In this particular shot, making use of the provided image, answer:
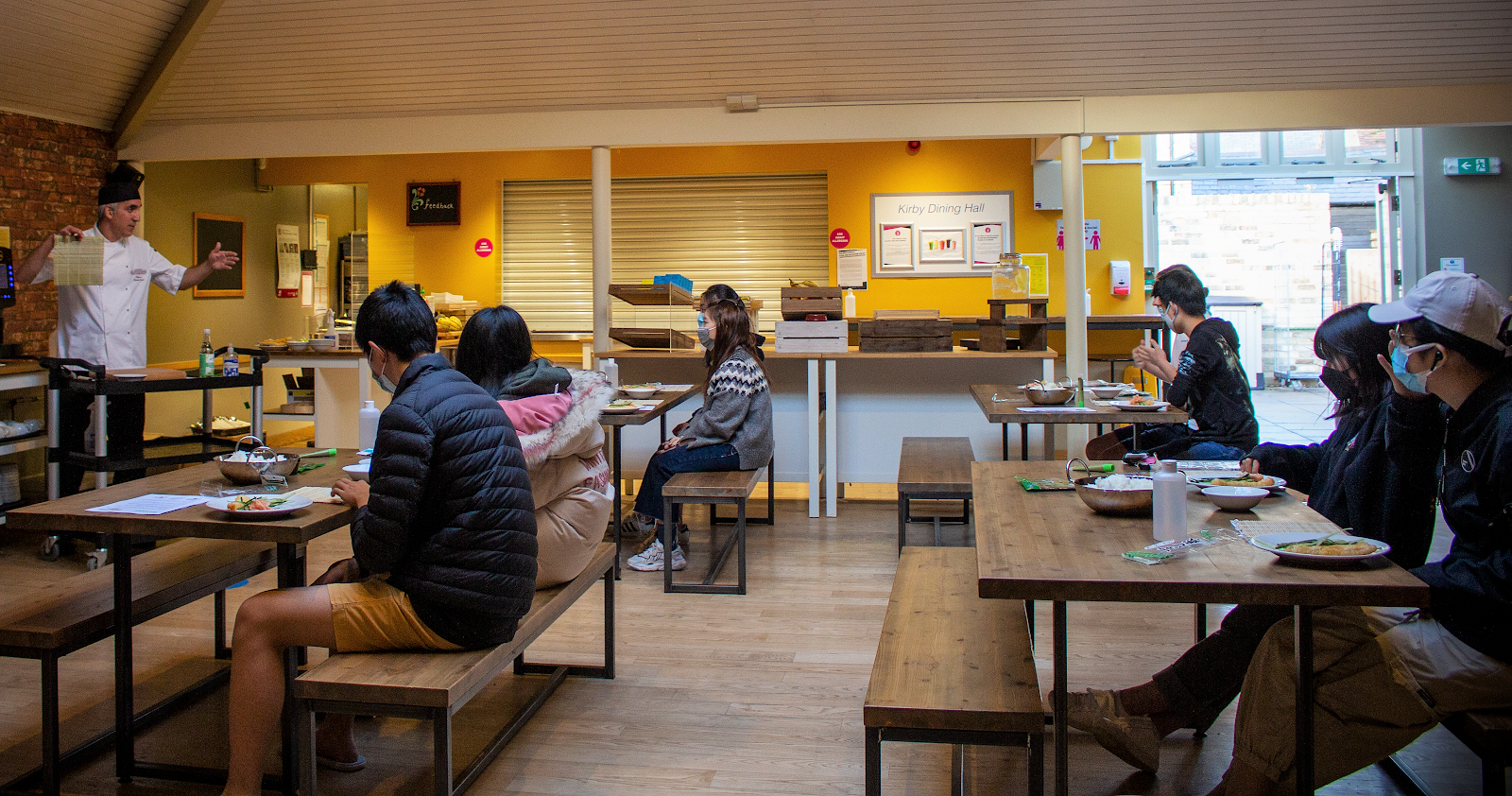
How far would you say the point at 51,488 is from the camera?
483 cm

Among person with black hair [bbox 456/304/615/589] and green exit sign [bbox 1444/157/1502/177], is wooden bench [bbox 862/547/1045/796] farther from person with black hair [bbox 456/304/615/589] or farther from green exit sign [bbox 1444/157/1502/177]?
green exit sign [bbox 1444/157/1502/177]

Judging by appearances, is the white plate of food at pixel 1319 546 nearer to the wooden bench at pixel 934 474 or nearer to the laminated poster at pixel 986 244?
the wooden bench at pixel 934 474

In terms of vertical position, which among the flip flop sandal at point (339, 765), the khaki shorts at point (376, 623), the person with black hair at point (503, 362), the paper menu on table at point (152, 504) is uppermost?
the person with black hair at point (503, 362)

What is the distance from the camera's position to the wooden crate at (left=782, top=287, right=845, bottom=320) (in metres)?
6.20

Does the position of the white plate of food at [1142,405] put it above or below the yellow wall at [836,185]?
below

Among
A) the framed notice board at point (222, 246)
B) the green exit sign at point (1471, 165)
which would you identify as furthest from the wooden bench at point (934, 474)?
the green exit sign at point (1471, 165)

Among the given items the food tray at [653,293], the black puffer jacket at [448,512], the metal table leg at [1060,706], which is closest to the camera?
the metal table leg at [1060,706]

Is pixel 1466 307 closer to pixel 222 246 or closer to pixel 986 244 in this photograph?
pixel 986 244

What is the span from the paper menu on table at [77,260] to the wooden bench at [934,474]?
13.2ft

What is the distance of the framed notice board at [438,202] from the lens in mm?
9195

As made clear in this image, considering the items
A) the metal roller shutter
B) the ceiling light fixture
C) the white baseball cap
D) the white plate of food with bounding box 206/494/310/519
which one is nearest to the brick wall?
the metal roller shutter

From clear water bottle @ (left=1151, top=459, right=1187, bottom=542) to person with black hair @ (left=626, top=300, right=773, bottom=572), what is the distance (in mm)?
2793

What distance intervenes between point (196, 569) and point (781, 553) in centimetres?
279

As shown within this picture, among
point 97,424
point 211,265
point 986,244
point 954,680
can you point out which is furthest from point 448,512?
point 986,244
